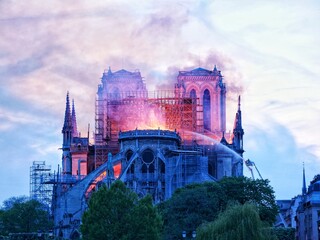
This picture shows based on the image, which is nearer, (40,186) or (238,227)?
(238,227)

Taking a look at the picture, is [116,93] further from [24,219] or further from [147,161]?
[24,219]

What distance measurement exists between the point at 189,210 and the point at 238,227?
76.9 feet

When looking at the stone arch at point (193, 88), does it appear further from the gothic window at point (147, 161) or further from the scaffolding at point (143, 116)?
the gothic window at point (147, 161)

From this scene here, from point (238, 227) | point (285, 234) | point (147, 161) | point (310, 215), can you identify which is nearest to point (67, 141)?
point (147, 161)

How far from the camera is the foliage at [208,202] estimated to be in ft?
268

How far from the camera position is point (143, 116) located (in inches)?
4852

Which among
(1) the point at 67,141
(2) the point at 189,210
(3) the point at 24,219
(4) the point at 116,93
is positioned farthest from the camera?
(4) the point at 116,93

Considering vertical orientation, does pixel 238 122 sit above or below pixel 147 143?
above

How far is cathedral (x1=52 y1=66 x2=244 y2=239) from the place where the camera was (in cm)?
11031

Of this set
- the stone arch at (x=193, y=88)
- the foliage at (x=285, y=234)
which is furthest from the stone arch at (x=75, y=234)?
the foliage at (x=285, y=234)

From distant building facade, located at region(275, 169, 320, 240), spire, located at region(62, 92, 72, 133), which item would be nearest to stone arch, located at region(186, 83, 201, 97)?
spire, located at region(62, 92, 72, 133)

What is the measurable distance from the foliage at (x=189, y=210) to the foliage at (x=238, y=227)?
2010cm

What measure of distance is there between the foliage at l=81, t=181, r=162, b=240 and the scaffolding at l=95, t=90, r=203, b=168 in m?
47.7

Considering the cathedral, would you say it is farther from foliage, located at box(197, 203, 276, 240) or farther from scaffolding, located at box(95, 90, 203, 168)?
foliage, located at box(197, 203, 276, 240)
